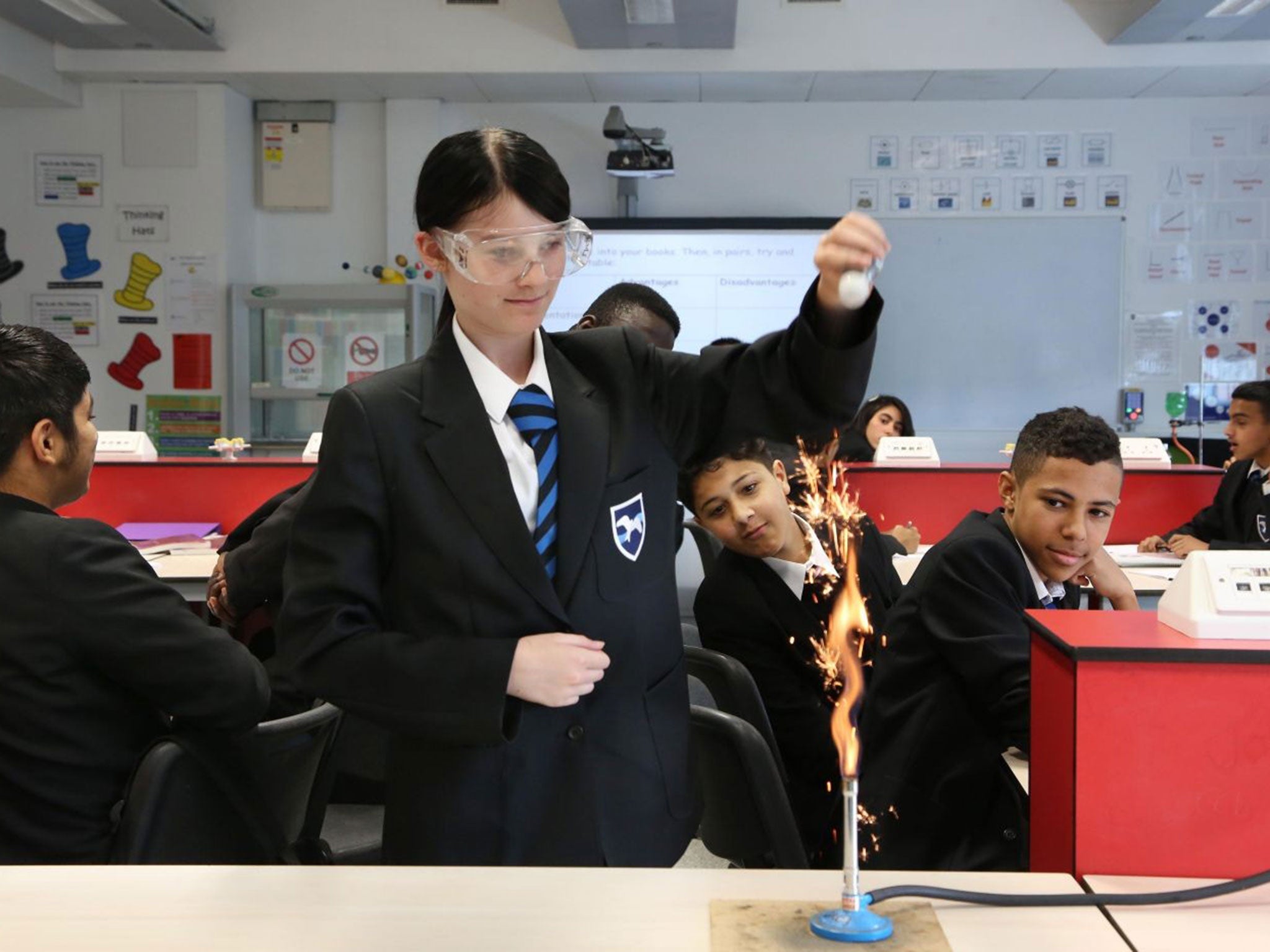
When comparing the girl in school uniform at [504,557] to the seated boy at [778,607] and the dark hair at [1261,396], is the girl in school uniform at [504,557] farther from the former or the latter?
the dark hair at [1261,396]

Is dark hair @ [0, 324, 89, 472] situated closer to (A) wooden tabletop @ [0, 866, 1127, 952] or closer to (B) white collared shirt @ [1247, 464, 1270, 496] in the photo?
(A) wooden tabletop @ [0, 866, 1127, 952]

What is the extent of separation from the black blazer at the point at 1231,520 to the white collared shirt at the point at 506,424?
138 inches

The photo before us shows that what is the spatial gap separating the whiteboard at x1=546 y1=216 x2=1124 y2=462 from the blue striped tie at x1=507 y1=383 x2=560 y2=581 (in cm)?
542

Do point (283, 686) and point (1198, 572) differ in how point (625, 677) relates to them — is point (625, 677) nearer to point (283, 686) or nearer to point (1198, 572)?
point (1198, 572)

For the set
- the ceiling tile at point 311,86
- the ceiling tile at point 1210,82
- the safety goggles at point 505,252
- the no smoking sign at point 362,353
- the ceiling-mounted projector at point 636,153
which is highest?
the ceiling tile at point 1210,82

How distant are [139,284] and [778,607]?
547 centimetres

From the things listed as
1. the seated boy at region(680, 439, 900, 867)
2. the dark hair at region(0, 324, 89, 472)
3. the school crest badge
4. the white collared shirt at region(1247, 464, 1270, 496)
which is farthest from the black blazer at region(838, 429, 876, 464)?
the school crest badge

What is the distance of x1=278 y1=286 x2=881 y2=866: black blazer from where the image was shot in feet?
3.89

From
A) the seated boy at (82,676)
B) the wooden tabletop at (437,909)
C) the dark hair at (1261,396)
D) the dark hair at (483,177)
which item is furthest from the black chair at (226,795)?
the dark hair at (1261,396)

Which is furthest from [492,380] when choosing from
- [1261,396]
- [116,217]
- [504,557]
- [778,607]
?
[116,217]

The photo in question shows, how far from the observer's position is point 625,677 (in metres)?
1.25

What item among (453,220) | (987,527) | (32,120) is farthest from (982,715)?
(32,120)

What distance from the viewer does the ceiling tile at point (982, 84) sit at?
618 centimetres

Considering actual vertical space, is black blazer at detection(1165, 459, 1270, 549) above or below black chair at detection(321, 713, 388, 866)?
above
